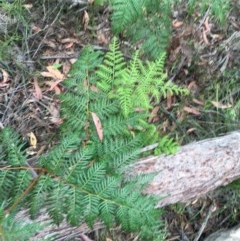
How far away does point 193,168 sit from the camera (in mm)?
2766

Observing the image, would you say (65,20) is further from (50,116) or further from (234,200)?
(234,200)

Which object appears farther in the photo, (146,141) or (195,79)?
(195,79)

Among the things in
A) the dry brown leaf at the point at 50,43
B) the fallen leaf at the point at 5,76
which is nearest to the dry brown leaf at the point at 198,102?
the dry brown leaf at the point at 50,43

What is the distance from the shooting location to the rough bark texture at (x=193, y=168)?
2.68m

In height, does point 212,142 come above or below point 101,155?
below

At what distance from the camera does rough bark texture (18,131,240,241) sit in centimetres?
265

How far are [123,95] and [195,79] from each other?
37.2 inches

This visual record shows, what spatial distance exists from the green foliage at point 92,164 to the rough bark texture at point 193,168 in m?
0.12

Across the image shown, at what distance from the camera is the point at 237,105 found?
3445 mm

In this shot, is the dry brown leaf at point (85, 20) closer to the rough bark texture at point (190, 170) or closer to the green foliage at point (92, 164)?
the green foliage at point (92, 164)

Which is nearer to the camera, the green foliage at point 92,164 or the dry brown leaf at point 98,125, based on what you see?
the green foliage at point 92,164

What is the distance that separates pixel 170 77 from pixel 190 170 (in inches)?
33.8

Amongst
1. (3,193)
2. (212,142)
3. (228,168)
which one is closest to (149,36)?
(212,142)

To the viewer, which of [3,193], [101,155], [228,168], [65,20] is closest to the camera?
[3,193]
